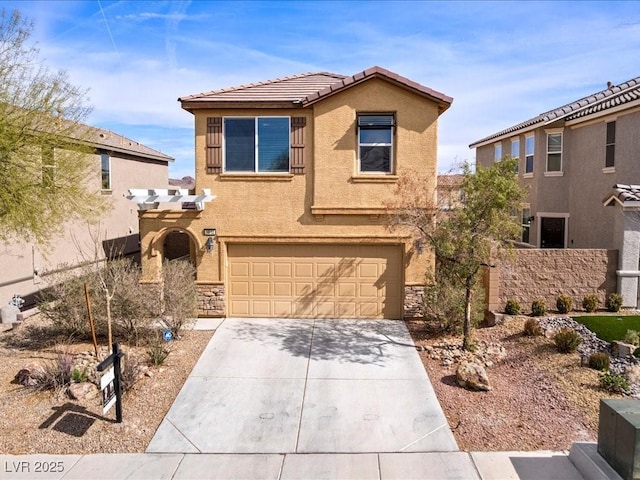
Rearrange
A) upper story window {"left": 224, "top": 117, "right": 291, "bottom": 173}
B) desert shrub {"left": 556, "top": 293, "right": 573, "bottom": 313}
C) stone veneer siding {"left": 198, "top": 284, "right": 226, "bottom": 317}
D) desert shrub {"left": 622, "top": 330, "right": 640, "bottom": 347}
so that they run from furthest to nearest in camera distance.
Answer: stone veneer siding {"left": 198, "top": 284, "right": 226, "bottom": 317}, upper story window {"left": 224, "top": 117, "right": 291, "bottom": 173}, desert shrub {"left": 556, "top": 293, "right": 573, "bottom": 313}, desert shrub {"left": 622, "top": 330, "right": 640, "bottom": 347}

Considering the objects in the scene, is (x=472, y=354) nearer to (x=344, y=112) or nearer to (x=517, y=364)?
(x=517, y=364)

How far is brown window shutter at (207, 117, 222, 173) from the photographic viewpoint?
13484 millimetres

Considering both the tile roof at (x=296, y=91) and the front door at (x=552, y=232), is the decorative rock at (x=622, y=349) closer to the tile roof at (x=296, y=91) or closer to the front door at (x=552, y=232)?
the tile roof at (x=296, y=91)

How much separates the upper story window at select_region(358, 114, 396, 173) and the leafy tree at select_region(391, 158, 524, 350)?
2.34 metres

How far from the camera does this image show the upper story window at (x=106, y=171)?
65.8 ft

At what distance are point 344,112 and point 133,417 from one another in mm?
9146

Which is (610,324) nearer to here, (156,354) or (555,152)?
(555,152)

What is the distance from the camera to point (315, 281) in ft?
45.3

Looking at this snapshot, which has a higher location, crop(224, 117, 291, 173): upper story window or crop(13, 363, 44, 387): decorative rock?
crop(224, 117, 291, 173): upper story window

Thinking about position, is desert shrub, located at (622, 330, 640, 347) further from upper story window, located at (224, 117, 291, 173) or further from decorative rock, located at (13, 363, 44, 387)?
decorative rock, located at (13, 363, 44, 387)

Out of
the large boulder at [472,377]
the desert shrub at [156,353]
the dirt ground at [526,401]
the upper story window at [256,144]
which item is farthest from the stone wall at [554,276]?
the desert shrub at [156,353]

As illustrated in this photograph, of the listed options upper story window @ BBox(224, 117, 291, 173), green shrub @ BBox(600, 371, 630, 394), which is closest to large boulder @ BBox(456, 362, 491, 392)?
green shrub @ BBox(600, 371, 630, 394)

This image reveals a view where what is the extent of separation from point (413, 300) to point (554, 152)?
1088 cm

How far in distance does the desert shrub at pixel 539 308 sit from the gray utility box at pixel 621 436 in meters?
6.18
